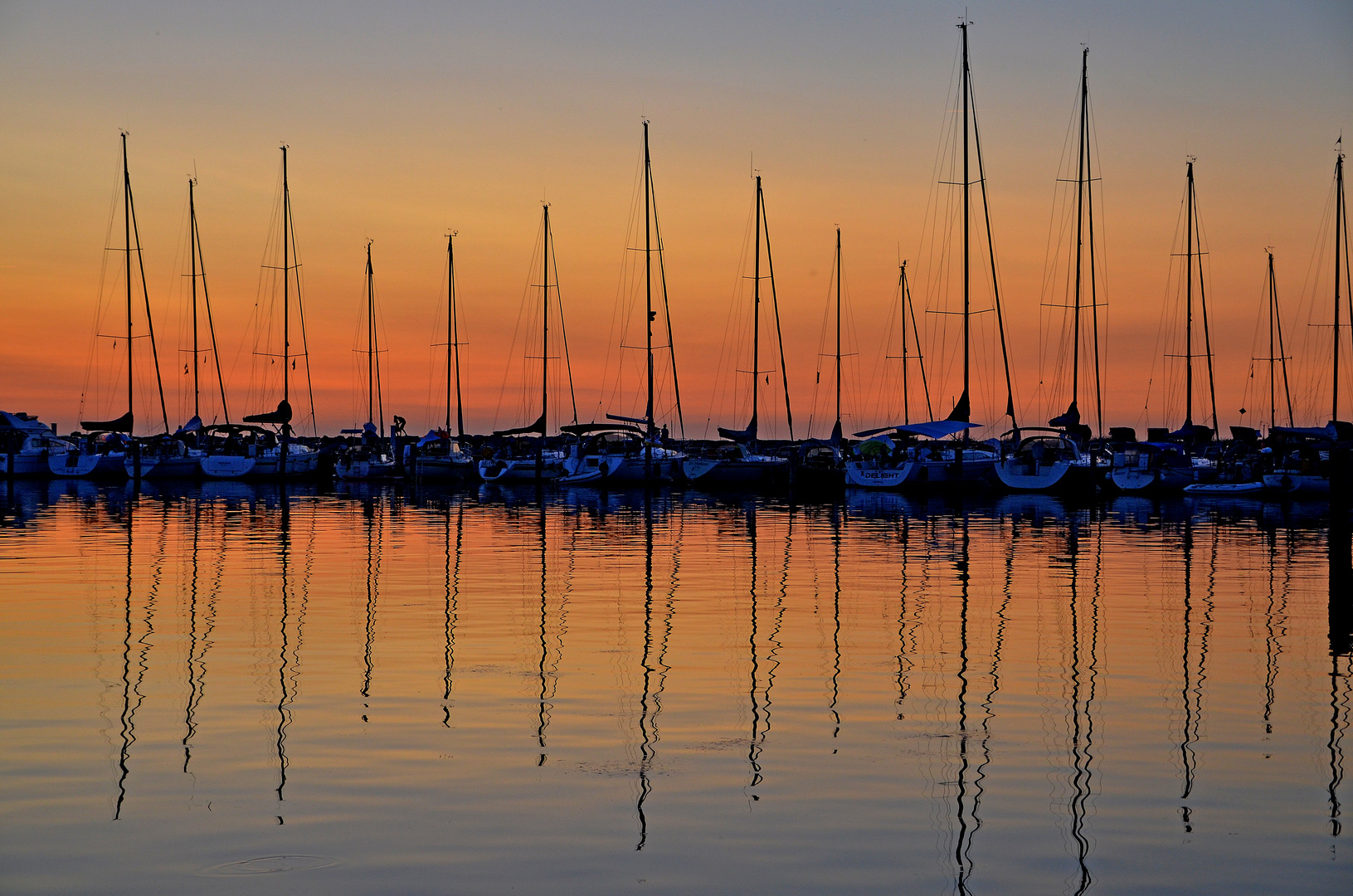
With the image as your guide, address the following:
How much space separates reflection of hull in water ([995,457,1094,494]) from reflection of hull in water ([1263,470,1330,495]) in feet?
28.3

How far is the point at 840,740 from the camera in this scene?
1309cm

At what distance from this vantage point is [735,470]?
7781 centimetres

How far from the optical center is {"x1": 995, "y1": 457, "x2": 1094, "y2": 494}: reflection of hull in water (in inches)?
2677

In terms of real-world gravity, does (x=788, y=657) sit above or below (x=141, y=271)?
below

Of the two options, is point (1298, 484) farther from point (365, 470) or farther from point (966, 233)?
point (365, 470)

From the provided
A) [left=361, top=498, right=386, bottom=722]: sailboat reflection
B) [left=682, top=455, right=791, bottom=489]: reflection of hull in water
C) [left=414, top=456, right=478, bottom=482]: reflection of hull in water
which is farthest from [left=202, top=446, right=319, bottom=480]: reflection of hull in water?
[left=361, top=498, right=386, bottom=722]: sailboat reflection

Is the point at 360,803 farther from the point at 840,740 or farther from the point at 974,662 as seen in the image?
the point at 974,662

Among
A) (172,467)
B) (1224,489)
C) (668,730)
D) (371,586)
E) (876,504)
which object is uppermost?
(172,467)

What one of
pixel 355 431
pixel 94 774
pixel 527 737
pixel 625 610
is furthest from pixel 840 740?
pixel 355 431

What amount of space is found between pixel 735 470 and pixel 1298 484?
94.8ft

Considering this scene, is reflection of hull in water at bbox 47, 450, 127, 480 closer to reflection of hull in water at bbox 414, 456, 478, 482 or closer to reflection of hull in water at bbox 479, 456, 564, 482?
reflection of hull in water at bbox 414, 456, 478, 482

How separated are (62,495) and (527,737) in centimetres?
6208

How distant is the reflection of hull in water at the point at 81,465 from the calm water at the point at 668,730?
217 ft

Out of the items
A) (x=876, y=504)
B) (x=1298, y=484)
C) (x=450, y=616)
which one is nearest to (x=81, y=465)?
(x=876, y=504)
